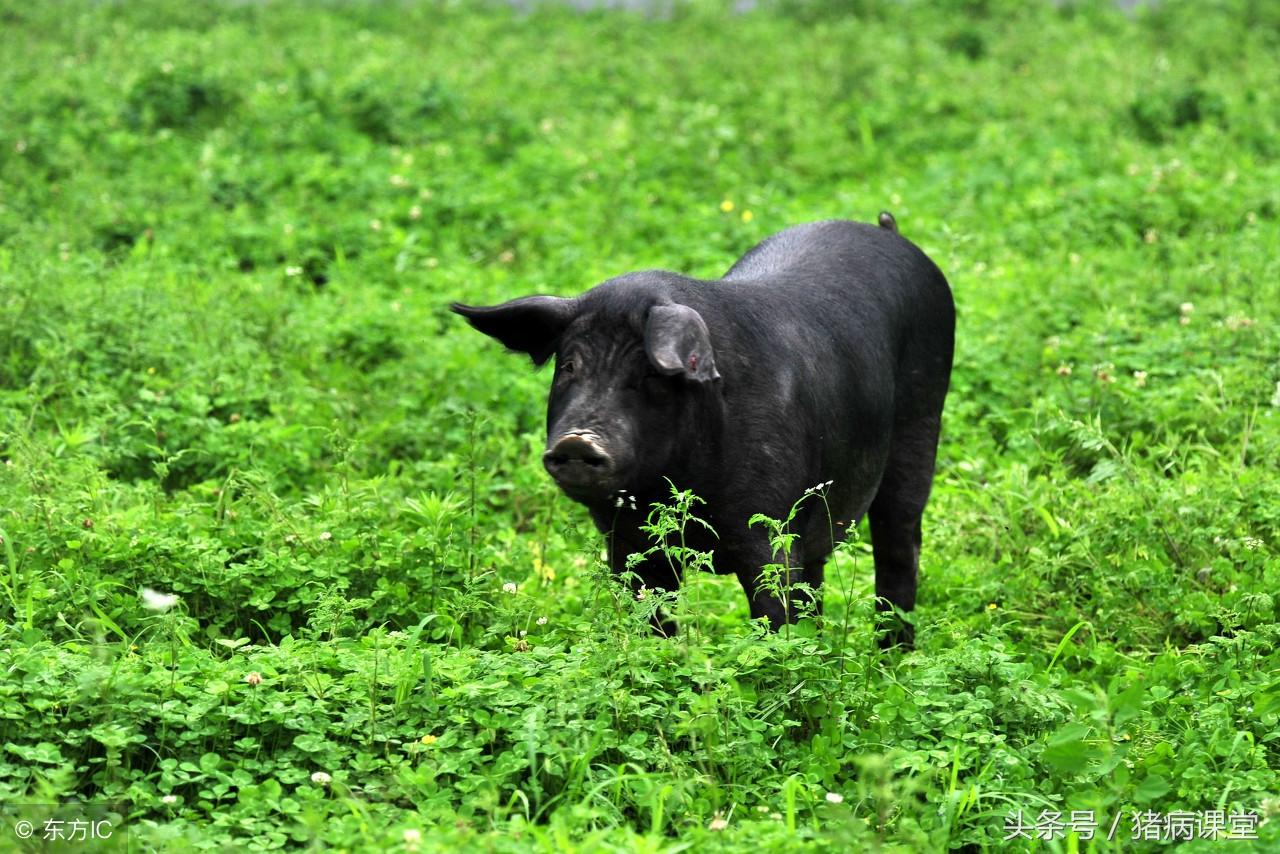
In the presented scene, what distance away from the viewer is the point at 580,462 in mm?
4367

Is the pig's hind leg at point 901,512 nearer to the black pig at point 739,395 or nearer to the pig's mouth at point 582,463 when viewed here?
the black pig at point 739,395

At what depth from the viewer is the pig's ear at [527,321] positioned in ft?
15.8

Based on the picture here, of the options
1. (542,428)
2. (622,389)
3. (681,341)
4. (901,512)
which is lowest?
(542,428)

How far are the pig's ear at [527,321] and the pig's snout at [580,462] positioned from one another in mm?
546

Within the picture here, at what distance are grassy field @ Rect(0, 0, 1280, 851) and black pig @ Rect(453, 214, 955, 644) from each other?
269 millimetres

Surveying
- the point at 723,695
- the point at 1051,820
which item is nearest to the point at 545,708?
the point at 723,695

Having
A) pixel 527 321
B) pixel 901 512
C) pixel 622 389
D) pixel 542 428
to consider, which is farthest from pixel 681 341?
pixel 542 428

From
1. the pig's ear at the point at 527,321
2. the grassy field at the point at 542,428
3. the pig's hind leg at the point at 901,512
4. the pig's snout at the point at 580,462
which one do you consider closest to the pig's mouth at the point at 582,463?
the pig's snout at the point at 580,462

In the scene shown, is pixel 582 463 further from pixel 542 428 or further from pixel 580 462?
pixel 542 428

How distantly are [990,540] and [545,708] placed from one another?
9.08ft

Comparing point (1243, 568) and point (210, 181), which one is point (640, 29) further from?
point (1243, 568)

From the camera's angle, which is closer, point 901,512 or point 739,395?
point 739,395

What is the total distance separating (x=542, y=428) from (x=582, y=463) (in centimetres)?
307

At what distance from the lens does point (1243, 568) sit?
18.9ft
